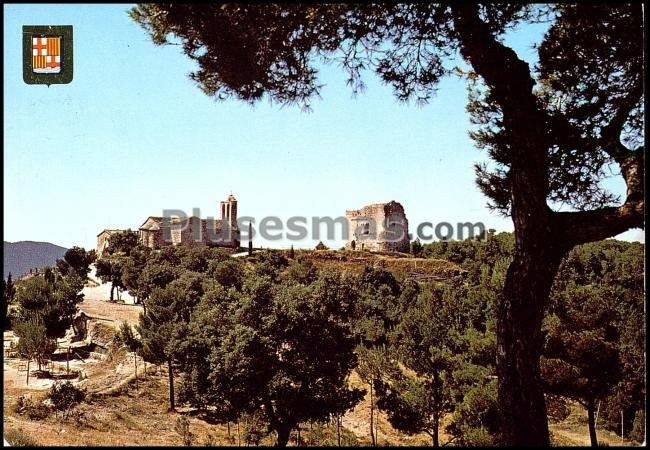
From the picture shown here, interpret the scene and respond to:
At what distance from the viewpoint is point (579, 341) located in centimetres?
1559

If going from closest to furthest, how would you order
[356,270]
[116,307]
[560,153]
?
[560,153], [116,307], [356,270]

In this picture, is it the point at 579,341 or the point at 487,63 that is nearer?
the point at 487,63

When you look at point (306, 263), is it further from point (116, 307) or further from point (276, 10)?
point (276, 10)

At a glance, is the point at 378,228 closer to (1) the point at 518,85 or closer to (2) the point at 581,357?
(2) the point at 581,357

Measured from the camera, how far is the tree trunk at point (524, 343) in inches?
194

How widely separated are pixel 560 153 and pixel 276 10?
419 cm

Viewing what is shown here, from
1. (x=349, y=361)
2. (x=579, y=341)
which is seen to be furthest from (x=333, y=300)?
(x=579, y=341)

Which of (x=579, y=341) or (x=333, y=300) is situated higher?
(x=333, y=300)

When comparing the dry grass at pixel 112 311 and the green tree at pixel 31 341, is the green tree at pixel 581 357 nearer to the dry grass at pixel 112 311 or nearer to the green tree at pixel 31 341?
the green tree at pixel 31 341

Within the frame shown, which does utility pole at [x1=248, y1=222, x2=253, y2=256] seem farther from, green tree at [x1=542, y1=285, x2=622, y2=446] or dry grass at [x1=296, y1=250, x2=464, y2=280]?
green tree at [x1=542, y1=285, x2=622, y2=446]

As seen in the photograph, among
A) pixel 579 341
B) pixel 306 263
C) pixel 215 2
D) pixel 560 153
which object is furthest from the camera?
pixel 306 263

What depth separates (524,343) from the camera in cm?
507

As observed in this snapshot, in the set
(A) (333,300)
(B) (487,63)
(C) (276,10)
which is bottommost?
(A) (333,300)

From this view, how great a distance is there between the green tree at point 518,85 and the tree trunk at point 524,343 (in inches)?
0.4
